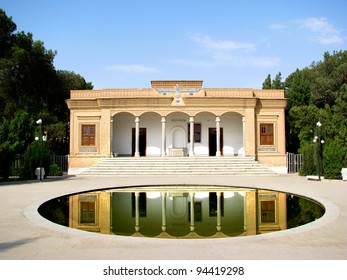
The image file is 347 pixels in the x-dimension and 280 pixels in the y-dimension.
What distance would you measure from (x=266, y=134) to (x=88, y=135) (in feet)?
41.3

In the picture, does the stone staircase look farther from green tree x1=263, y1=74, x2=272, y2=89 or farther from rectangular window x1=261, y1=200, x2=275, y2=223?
green tree x1=263, y1=74, x2=272, y2=89

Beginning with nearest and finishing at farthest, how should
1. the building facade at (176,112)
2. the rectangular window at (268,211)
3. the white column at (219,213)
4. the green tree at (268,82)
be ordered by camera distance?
1. the white column at (219,213)
2. the rectangular window at (268,211)
3. the building facade at (176,112)
4. the green tree at (268,82)

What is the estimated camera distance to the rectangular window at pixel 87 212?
319 inches

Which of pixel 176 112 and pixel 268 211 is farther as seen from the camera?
pixel 176 112

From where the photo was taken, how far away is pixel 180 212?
9078 mm

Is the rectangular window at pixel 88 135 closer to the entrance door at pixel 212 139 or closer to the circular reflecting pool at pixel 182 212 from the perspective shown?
the entrance door at pixel 212 139

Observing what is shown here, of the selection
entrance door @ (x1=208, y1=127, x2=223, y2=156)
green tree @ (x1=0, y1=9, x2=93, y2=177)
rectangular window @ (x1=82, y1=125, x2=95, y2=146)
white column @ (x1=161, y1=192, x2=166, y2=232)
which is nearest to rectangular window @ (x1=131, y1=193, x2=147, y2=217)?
white column @ (x1=161, y1=192, x2=166, y2=232)

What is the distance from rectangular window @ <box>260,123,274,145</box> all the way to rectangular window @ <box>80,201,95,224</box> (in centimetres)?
1602

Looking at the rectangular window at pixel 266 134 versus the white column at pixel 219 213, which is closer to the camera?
the white column at pixel 219 213

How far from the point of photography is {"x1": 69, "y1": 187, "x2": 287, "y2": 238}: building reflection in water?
7082mm

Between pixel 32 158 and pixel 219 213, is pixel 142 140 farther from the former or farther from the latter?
pixel 219 213

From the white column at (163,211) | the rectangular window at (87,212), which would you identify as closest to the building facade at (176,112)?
the white column at (163,211)

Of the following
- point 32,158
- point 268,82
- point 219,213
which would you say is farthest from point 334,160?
point 268,82

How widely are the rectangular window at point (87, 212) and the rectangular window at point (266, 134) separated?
16020 millimetres
